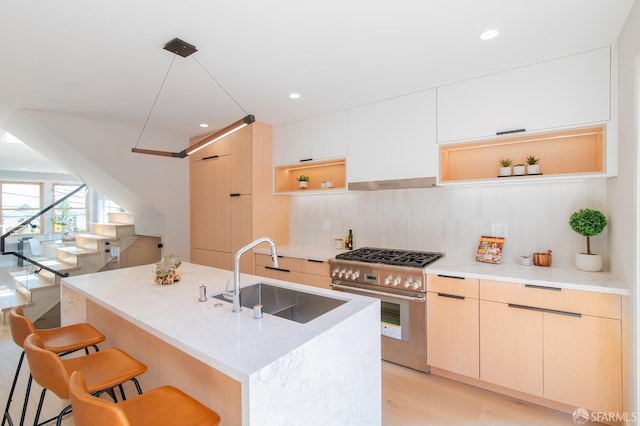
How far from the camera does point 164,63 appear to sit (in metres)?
2.28

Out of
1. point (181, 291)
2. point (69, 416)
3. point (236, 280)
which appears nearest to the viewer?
point (236, 280)

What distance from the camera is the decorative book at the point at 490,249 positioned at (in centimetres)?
260

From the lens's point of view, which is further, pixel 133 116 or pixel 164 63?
pixel 133 116

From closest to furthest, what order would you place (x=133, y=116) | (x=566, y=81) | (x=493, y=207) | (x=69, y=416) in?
(x=69, y=416) → (x=566, y=81) → (x=493, y=207) → (x=133, y=116)

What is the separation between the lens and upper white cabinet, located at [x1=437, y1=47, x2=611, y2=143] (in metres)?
2.10

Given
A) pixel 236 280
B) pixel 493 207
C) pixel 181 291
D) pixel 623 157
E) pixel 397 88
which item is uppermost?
pixel 397 88

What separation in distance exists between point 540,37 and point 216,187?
3649mm

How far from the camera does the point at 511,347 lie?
7.13 feet

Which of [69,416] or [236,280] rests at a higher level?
[236,280]

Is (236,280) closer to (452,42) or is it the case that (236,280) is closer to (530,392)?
Answer: (452,42)

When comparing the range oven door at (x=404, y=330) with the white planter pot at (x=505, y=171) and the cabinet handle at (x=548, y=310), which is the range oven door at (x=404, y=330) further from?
the white planter pot at (x=505, y=171)

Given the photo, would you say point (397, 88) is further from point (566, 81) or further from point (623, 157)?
point (623, 157)

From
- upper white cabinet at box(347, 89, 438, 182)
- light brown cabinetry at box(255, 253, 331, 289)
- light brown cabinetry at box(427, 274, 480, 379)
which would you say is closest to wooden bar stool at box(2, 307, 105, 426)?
light brown cabinetry at box(255, 253, 331, 289)

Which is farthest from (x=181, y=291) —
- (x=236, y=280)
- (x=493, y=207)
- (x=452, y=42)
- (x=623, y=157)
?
(x=623, y=157)
